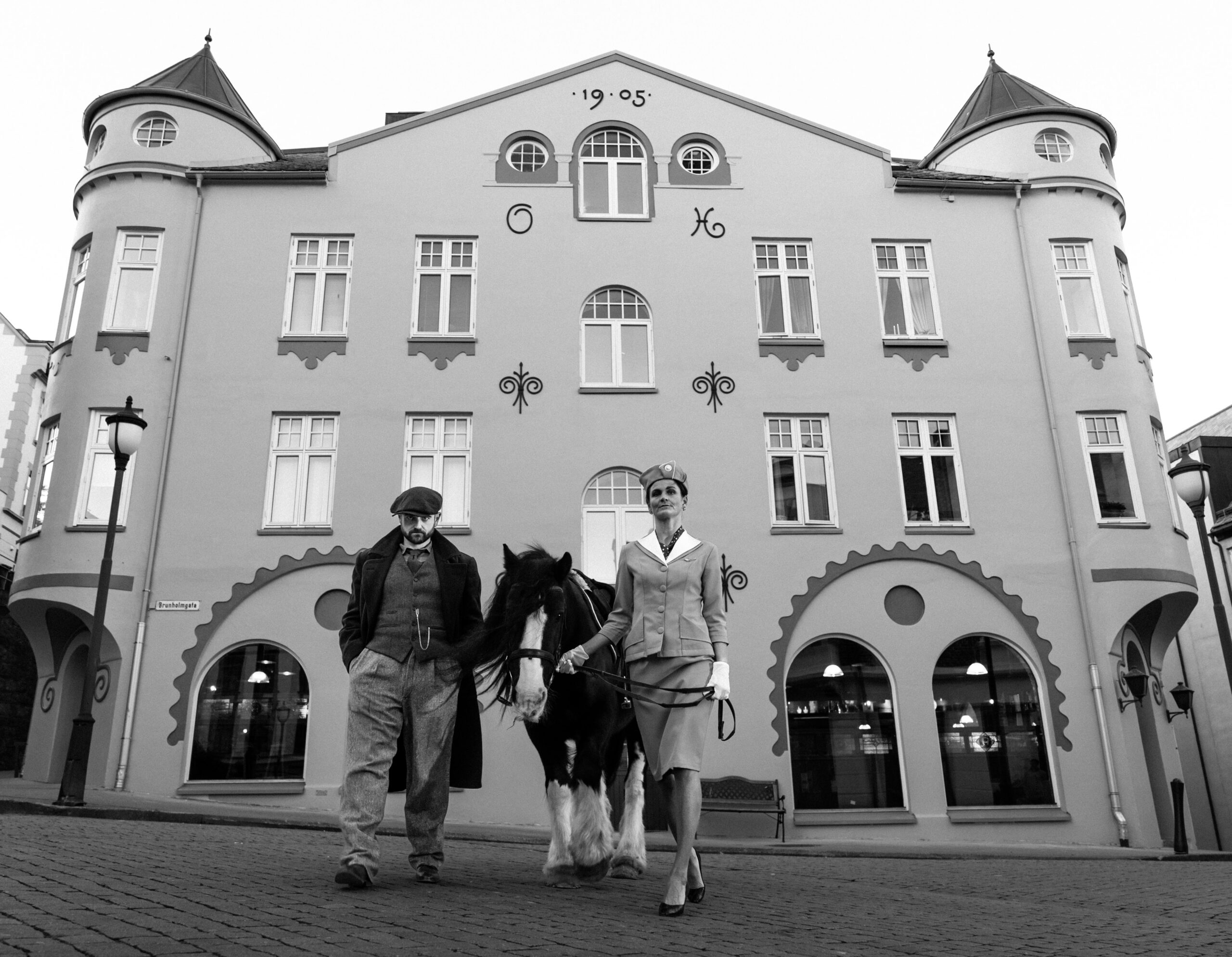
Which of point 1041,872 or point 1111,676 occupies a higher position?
point 1111,676

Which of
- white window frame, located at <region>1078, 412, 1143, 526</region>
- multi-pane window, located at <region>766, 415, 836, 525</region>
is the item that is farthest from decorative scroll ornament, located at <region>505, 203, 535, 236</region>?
white window frame, located at <region>1078, 412, 1143, 526</region>

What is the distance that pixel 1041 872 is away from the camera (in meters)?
9.55

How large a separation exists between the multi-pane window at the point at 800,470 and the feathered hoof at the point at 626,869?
10454 millimetres

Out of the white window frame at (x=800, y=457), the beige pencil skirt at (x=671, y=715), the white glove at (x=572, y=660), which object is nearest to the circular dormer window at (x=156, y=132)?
the white window frame at (x=800, y=457)

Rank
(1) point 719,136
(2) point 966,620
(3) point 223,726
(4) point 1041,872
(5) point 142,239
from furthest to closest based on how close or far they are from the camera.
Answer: (1) point 719,136 < (5) point 142,239 < (2) point 966,620 < (3) point 223,726 < (4) point 1041,872

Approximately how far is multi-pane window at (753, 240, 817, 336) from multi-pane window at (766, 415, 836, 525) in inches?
68.0

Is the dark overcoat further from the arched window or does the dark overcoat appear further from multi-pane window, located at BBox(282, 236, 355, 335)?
multi-pane window, located at BBox(282, 236, 355, 335)

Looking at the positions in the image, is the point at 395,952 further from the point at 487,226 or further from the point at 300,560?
the point at 487,226

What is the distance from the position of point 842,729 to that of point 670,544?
444 inches

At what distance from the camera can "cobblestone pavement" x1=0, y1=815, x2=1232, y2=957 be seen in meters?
4.21

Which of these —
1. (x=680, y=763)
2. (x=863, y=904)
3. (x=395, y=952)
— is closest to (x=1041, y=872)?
(x=863, y=904)

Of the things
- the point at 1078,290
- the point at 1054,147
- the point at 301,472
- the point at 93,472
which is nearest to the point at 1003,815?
the point at 1078,290

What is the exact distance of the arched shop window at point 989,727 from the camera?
16.1 m

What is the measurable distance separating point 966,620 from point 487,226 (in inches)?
426
